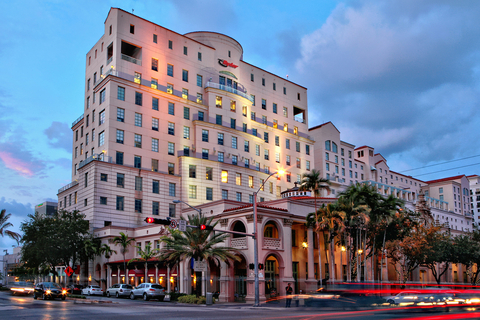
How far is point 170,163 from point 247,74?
27.1 m

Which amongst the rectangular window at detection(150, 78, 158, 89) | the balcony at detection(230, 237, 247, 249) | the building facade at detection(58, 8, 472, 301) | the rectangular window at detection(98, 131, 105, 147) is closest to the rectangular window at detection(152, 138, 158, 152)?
the building facade at detection(58, 8, 472, 301)

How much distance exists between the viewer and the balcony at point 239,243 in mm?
44312

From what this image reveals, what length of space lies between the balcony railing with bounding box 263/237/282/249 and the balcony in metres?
2.07

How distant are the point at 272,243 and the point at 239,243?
3.39m

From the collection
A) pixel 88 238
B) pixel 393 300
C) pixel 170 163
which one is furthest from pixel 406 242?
pixel 88 238

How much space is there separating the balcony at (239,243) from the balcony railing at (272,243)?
2.07 metres

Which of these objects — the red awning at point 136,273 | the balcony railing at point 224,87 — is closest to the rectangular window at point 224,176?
the balcony railing at point 224,87

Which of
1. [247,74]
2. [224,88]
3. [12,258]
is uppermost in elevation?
[247,74]

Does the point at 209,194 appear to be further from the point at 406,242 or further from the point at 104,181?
the point at 406,242

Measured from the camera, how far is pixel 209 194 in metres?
73.9

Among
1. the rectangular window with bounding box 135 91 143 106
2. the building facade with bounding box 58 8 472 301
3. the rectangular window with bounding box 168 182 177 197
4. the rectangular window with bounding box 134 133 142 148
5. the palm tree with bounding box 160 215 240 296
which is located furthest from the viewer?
the rectangular window with bounding box 168 182 177 197

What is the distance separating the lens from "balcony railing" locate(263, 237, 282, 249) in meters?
43.8

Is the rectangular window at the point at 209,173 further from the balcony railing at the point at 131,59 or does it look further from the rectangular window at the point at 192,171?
the balcony railing at the point at 131,59

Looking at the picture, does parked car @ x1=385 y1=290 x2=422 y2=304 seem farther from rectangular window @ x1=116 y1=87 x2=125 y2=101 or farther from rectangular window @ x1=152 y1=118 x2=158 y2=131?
rectangular window @ x1=116 y1=87 x2=125 y2=101
